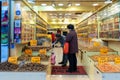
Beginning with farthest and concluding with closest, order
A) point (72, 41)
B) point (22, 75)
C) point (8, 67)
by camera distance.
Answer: point (72, 41) → point (8, 67) → point (22, 75)

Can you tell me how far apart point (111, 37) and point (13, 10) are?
3.20 m

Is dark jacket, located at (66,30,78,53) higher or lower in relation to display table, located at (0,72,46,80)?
higher

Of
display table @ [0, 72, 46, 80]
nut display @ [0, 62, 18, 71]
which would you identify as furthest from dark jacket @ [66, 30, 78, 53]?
display table @ [0, 72, 46, 80]

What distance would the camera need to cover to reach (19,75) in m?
4.00

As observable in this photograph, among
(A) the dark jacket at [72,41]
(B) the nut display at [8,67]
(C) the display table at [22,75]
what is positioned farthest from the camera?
(A) the dark jacket at [72,41]

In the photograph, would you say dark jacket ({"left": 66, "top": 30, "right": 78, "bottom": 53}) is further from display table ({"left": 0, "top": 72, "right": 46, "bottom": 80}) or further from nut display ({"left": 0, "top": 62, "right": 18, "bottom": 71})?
display table ({"left": 0, "top": 72, "right": 46, "bottom": 80})

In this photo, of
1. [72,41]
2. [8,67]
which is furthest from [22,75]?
[72,41]

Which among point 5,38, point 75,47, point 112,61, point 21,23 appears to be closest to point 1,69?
point 5,38

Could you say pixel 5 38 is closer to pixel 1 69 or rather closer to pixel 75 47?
pixel 1 69

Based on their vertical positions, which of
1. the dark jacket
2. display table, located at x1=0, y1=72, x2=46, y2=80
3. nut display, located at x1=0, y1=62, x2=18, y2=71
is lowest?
display table, located at x1=0, y1=72, x2=46, y2=80

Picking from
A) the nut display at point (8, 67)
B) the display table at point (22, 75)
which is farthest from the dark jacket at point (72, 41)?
the display table at point (22, 75)

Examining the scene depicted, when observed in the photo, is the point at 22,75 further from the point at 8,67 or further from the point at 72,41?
the point at 72,41

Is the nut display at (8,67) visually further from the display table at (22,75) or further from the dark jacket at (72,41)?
the dark jacket at (72,41)

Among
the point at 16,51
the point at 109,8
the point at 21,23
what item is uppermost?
the point at 109,8
